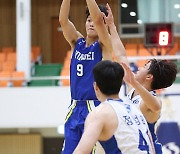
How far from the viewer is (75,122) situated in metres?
5.09

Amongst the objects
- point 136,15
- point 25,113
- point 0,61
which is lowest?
point 25,113

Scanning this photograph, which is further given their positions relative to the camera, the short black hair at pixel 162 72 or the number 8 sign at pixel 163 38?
the number 8 sign at pixel 163 38

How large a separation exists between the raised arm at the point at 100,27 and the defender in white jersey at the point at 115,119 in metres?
1.44

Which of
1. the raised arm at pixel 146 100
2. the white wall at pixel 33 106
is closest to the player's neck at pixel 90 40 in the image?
the raised arm at pixel 146 100

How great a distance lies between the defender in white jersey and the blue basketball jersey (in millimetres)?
1545

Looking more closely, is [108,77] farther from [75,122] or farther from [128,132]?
[75,122]

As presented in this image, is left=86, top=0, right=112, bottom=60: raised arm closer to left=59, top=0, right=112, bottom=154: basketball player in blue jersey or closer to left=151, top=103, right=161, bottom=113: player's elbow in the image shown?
left=59, top=0, right=112, bottom=154: basketball player in blue jersey

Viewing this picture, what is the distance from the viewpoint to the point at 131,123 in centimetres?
346

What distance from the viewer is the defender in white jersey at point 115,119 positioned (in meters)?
3.37

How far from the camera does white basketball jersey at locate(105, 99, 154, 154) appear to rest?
342 cm

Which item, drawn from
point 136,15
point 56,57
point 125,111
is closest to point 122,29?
point 136,15

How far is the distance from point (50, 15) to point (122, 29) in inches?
89.1

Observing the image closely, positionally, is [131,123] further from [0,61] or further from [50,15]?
[50,15]

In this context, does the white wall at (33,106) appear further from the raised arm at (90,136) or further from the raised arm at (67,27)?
the raised arm at (90,136)
